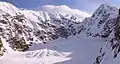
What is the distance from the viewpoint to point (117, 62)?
134 feet

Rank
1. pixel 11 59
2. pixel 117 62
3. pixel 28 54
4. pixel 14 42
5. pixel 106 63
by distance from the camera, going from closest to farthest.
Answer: pixel 117 62, pixel 106 63, pixel 11 59, pixel 28 54, pixel 14 42

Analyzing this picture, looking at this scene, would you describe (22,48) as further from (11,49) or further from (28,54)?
(28,54)

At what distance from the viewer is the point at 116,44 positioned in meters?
48.0

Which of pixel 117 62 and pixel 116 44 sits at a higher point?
pixel 116 44

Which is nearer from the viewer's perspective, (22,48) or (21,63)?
(21,63)

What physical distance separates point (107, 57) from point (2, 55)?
4386 inches

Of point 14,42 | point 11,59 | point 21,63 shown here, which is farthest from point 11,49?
point 21,63

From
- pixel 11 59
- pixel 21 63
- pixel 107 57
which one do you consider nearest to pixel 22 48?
pixel 11 59

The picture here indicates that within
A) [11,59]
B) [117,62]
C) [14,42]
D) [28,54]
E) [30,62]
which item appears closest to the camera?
[117,62]

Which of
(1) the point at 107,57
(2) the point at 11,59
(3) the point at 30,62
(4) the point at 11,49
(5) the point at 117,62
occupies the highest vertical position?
(4) the point at 11,49

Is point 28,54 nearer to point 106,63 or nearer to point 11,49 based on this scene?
point 11,49

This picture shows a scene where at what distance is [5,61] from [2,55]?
51.4 ft

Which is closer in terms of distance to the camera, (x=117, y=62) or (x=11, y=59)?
(x=117, y=62)

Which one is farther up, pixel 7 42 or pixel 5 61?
pixel 7 42
